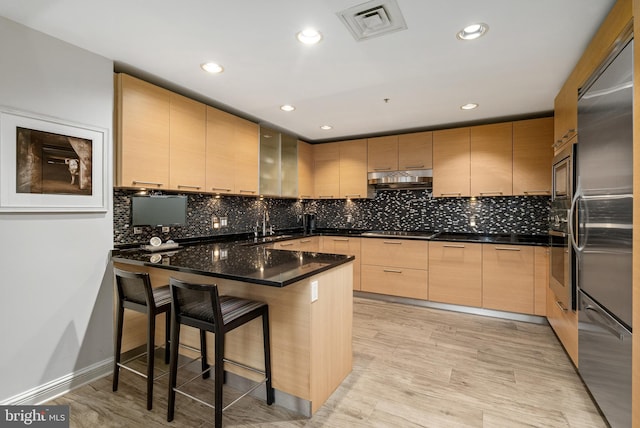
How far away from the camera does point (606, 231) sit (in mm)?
1666

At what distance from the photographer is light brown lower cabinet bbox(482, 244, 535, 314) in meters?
3.33

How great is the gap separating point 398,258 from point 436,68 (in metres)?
2.32

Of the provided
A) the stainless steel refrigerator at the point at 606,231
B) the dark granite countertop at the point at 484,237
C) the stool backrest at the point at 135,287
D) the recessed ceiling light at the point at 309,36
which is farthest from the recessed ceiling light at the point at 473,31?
the stool backrest at the point at 135,287

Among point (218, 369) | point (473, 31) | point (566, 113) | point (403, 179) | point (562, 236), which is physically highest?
point (473, 31)

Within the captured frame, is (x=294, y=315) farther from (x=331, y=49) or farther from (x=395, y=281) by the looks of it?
(x=395, y=281)

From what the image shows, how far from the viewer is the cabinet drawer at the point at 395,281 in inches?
152

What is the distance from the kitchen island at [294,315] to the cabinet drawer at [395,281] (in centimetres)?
186

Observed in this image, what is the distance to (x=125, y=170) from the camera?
94.7 inches

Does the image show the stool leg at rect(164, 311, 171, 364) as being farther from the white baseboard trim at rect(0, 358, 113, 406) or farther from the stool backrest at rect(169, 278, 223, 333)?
the stool backrest at rect(169, 278, 223, 333)

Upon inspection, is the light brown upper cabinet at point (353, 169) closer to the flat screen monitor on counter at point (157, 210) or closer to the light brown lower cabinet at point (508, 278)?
the light brown lower cabinet at point (508, 278)

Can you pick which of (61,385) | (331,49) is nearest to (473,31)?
(331,49)

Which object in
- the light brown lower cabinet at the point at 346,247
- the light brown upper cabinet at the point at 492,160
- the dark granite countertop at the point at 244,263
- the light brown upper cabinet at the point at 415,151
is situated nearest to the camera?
the dark granite countertop at the point at 244,263

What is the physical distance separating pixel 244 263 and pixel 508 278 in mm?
2942

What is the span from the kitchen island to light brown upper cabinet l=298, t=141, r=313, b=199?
2.52 meters
